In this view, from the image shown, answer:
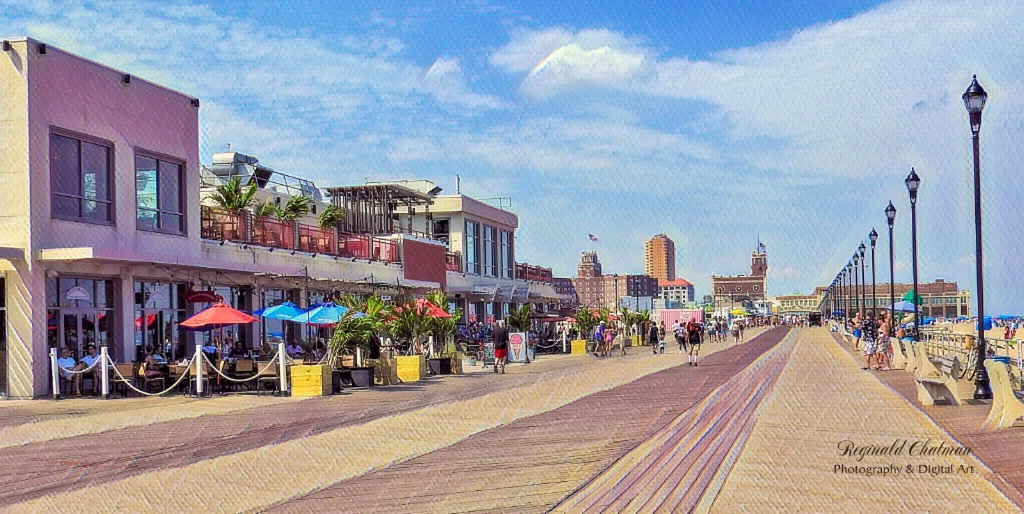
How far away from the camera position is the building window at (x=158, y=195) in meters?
27.9

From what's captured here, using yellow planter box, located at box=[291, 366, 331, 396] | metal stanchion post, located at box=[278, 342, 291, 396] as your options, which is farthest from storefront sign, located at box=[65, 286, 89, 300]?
yellow planter box, located at box=[291, 366, 331, 396]

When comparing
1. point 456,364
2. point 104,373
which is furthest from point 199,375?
point 456,364

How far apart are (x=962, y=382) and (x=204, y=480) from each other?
17447mm

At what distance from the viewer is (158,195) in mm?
Answer: 28609

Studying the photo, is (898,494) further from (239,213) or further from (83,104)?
(239,213)

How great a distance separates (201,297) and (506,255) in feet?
130

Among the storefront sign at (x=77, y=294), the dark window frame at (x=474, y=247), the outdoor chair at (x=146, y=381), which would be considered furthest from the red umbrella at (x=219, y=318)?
the dark window frame at (x=474, y=247)

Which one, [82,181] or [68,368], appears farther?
[82,181]

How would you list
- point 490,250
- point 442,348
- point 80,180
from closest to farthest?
1. point 80,180
2. point 442,348
3. point 490,250

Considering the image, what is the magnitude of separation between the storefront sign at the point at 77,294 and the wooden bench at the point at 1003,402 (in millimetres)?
18902

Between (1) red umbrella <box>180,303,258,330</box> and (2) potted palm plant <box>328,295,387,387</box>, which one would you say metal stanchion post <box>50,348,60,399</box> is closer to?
(1) red umbrella <box>180,303,258,330</box>

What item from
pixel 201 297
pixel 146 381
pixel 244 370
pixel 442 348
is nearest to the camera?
pixel 146 381

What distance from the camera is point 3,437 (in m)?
16.0

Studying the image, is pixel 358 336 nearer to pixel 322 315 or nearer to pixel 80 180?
pixel 322 315
